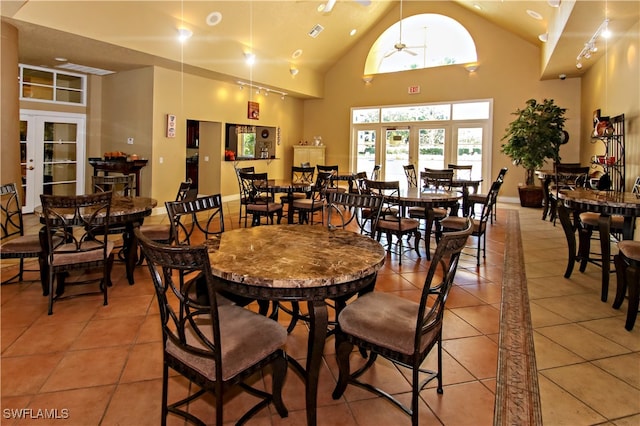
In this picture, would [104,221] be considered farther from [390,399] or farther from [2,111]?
[2,111]

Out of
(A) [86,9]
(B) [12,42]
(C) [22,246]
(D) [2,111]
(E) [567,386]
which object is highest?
(A) [86,9]

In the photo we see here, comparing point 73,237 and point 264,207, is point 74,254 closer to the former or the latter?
point 73,237

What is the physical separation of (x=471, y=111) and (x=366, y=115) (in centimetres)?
295

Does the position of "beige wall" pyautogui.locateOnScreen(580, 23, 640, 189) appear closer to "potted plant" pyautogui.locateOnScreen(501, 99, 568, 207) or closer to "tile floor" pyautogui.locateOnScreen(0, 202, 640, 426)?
"potted plant" pyautogui.locateOnScreen(501, 99, 568, 207)

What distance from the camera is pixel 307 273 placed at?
171 cm

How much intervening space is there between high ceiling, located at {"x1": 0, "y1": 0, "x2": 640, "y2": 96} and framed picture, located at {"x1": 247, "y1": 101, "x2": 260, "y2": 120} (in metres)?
0.87

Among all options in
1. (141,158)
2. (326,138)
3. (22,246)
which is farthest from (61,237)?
(326,138)

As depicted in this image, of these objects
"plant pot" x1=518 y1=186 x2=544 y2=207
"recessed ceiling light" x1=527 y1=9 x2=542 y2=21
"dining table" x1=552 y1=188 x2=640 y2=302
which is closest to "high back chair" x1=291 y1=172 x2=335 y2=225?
"dining table" x1=552 y1=188 x2=640 y2=302

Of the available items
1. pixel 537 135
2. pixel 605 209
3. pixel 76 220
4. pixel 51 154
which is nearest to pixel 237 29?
pixel 51 154

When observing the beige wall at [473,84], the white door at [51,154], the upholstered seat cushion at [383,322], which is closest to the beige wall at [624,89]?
the beige wall at [473,84]

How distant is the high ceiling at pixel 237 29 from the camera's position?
536cm

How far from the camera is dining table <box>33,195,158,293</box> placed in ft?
11.2

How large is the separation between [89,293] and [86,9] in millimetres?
4449

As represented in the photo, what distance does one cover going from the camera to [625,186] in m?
5.80
